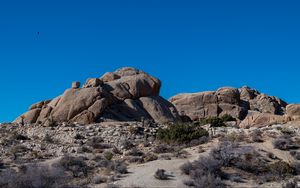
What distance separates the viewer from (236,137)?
3347 cm

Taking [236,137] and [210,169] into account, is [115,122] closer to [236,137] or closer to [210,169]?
[236,137]

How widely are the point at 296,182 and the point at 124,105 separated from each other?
2025 centimetres

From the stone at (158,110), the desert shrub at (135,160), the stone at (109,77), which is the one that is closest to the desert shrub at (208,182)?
the desert shrub at (135,160)

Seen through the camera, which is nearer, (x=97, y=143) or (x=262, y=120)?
(x=97, y=143)

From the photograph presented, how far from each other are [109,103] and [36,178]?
59.9ft

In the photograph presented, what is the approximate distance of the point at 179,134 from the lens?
34094 mm

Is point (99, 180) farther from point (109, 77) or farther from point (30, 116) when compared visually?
point (109, 77)

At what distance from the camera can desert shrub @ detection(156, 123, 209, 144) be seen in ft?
110

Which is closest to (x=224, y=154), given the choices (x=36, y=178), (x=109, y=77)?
(x=36, y=178)

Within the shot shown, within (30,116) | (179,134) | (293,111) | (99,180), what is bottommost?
(99,180)

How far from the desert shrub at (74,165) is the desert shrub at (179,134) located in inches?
288

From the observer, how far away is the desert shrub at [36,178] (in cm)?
2322

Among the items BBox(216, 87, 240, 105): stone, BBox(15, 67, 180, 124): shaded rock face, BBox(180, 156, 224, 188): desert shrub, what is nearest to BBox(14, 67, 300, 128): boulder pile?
BBox(15, 67, 180, 124): shaded rock face

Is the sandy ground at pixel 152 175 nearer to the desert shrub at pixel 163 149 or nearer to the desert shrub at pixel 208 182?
the desert shrub at pixel 208 182
